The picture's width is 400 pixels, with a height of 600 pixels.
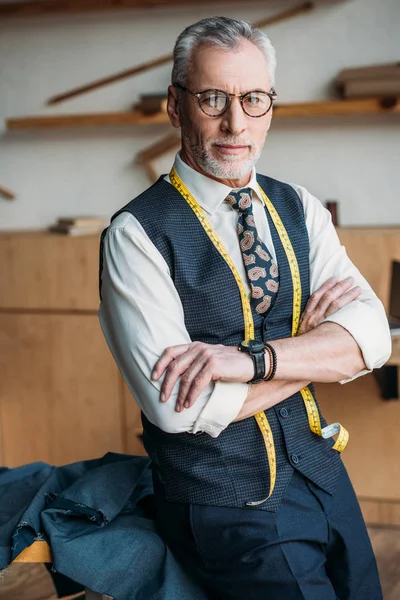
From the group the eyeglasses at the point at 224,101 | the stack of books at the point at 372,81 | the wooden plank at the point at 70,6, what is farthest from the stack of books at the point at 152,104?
the eyeglasses at the point at 224,101

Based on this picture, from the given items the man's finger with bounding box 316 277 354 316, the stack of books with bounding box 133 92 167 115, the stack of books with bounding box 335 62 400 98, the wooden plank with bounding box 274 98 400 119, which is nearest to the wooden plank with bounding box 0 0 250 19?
the stack of books with bounding box 133 92 167 115

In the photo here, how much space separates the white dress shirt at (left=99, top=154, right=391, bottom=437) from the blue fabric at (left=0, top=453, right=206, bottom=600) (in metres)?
0.34

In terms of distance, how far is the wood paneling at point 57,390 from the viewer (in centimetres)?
388

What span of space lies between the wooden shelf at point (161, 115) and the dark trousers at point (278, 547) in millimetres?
2280

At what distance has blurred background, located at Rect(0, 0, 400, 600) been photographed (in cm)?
360

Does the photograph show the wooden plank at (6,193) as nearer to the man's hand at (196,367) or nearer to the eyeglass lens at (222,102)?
the eyeglass lens at (222,102)

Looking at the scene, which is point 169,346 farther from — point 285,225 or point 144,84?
point 144,84

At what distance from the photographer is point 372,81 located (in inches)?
139

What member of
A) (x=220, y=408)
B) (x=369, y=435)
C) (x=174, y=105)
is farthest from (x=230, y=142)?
(x=369, y=435)

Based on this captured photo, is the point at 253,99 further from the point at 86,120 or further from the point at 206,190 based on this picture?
the point at 86,120

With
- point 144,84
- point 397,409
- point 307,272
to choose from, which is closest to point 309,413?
point 307,272

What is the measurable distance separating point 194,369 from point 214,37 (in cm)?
70

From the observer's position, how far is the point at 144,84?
4.06 meters

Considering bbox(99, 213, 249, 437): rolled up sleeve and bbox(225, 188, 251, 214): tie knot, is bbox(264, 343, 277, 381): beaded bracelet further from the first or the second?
bbox(225, 188, 251, 214): tie knot
